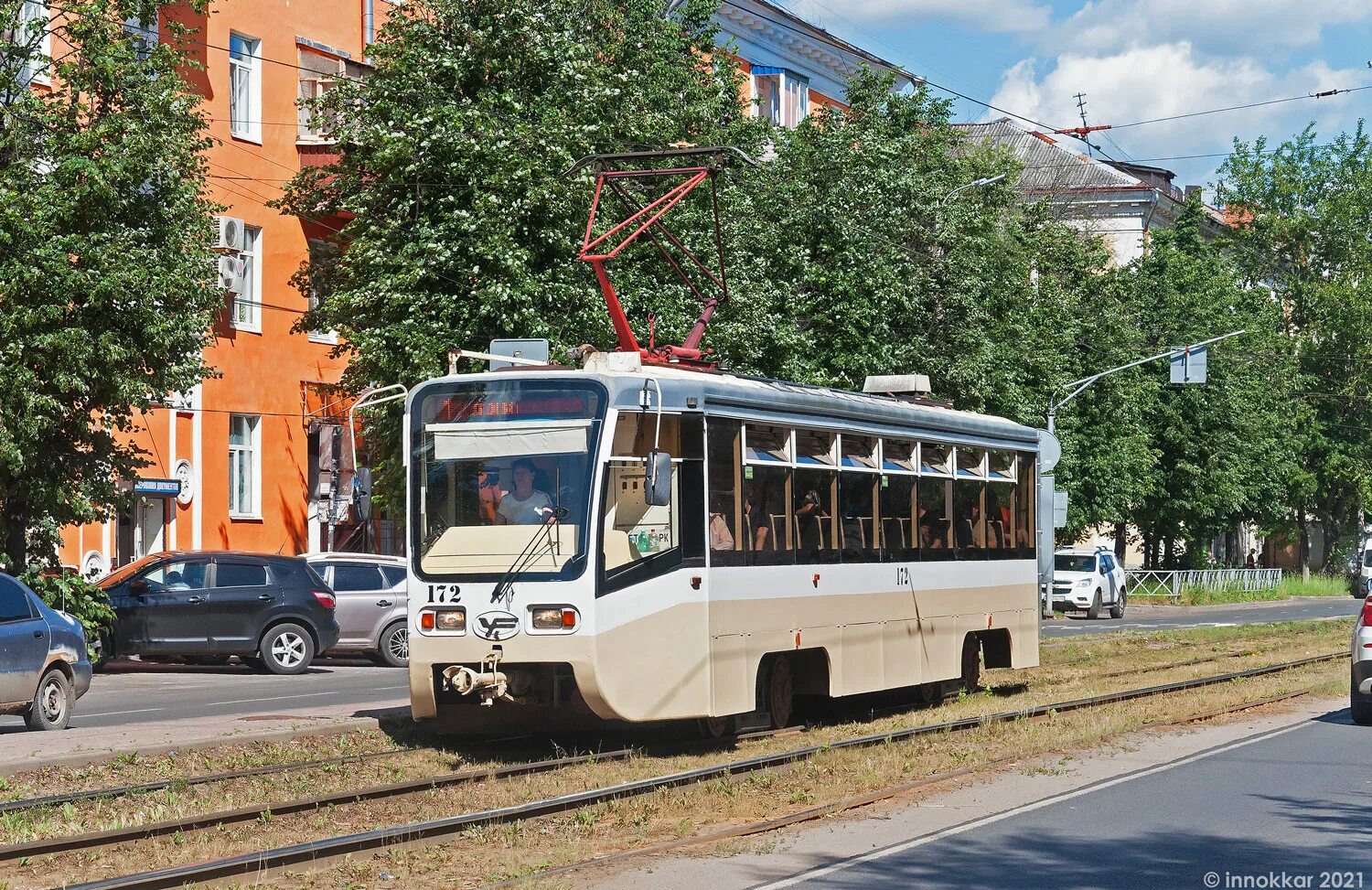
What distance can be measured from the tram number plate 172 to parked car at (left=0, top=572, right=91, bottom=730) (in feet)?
14.0

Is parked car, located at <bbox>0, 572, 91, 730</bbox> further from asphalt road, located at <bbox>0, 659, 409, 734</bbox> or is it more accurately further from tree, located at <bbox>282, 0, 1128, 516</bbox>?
tree, located at <bbox>282, 0, 1128, 516</bbox>

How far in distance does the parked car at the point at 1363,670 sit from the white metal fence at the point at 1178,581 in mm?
42898

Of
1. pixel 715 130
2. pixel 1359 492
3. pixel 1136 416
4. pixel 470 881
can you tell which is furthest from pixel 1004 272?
pixel 1359 492

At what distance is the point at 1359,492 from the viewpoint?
73562 mm

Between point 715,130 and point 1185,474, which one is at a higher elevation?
point 715,130

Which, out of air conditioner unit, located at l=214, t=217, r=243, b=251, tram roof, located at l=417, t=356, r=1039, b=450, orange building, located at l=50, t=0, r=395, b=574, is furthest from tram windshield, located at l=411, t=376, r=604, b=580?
air conditioner unit, located at l=214, t=217, r=243, b=251

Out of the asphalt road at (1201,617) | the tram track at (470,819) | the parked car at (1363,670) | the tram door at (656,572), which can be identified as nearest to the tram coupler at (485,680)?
the tram track at (470,819)

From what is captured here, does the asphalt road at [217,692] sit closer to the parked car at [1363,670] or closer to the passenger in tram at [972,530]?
the passenger in tram at [972,530]

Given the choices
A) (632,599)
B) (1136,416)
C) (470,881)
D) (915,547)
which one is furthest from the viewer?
(1136,416)

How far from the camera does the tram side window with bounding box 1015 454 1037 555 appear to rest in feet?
69.4

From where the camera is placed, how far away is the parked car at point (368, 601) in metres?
27.0

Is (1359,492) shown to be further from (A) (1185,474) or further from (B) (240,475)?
(B) (240,475)

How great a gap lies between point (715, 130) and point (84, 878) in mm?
26514

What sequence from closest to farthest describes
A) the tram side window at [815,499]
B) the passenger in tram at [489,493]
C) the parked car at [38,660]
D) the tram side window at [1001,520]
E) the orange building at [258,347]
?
the passenger in tram at [489,493] → the parked car at [38,660] → the tram side window at [815,499] → the tram side window at [1001,520] → the orange building at [258,347]
